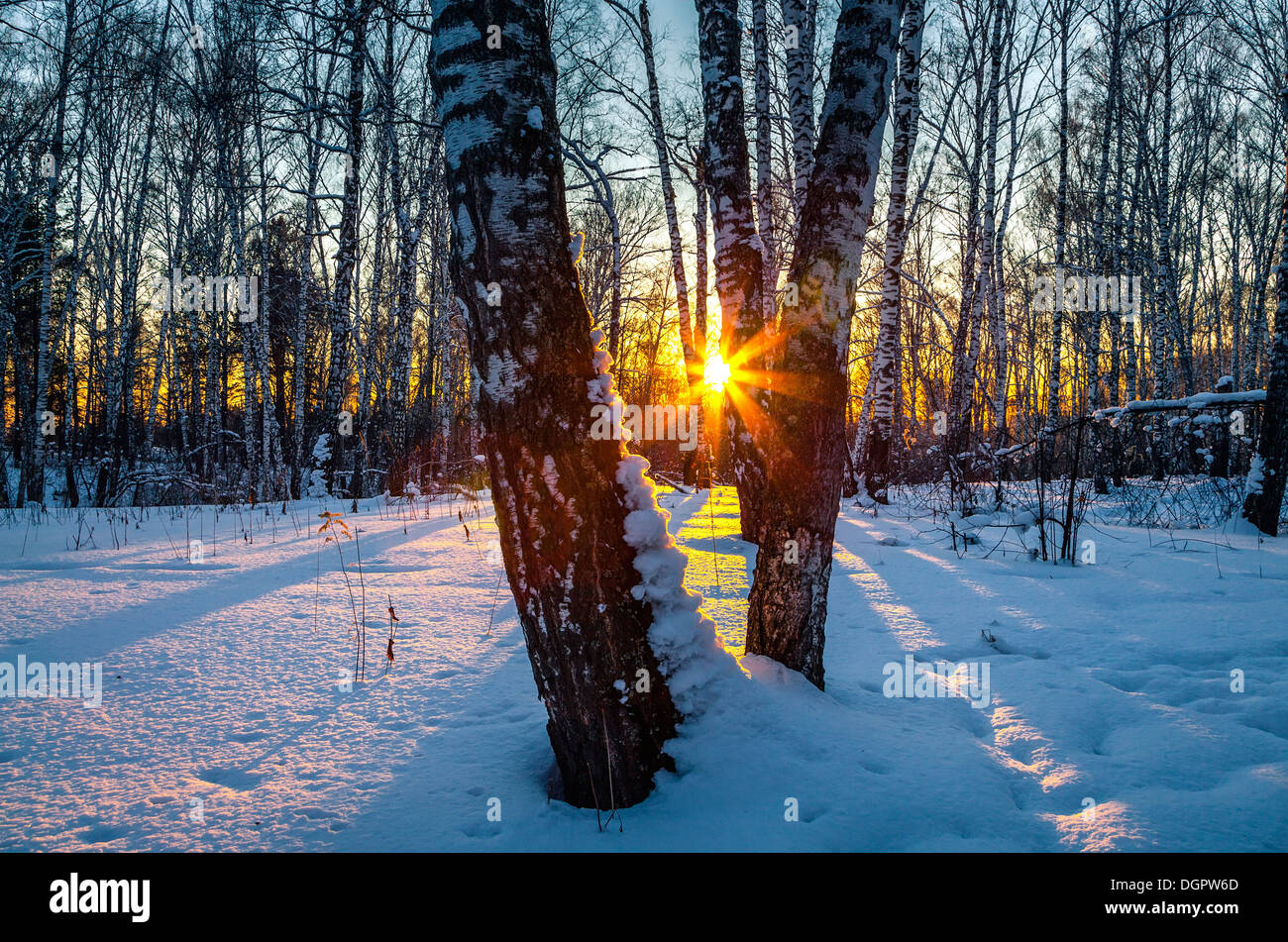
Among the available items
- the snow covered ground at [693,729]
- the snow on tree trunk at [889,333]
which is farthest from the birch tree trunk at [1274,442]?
the snow on tree trunk at [889,333]

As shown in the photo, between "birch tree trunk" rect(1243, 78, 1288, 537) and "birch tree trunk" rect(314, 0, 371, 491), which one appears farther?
"birch tree trunk" rect(314, 0, 371, 491)

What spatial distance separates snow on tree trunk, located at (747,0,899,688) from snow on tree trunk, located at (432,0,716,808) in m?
0.72

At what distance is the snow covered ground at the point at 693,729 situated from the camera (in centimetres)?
147

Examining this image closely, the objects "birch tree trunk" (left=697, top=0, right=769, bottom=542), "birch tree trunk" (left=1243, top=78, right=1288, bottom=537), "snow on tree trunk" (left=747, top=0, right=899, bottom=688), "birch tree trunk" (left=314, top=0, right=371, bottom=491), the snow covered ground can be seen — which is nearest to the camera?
the snow covered ground

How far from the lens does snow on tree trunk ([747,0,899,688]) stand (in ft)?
6.91

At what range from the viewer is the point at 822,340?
2.10 meters

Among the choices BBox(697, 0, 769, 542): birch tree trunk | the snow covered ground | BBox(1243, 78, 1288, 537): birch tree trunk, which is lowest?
the snow covered ground

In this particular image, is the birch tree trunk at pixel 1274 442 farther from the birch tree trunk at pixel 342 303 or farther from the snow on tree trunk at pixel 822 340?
the birch tree trunk at pixel 342 303

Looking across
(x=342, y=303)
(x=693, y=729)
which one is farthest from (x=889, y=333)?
(x=342, y=303)

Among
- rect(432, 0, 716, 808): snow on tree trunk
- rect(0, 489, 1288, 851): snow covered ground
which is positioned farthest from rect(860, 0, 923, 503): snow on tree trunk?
rect(432, 0, 716, 808): snow on tree trunk

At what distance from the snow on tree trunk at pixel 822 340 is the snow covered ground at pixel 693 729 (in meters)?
0.27

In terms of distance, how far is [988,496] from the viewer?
8.34 metres

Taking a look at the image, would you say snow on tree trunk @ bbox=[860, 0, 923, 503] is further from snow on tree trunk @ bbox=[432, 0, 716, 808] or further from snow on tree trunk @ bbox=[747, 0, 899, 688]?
snow on tree trunk @ bbox=[432, 0, 716, 808]
